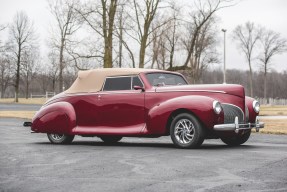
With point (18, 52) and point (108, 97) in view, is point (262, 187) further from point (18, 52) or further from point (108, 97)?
point (18, 52)

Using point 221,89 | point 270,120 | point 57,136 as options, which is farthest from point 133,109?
point 270,120

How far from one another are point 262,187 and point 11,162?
4442 millimetres

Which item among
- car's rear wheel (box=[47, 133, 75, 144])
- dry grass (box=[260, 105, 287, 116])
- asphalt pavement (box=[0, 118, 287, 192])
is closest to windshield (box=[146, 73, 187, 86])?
asphalt pavement (box=[0, 118, 287, 192])

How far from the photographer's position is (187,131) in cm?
1009

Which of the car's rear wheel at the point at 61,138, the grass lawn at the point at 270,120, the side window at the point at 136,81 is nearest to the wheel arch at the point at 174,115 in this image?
the side window at the point at 136,81

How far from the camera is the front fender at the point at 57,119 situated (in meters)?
11.8

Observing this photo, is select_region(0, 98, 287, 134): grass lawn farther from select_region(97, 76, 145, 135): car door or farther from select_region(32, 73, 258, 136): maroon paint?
select_region(97, 76, 145, 135): car door

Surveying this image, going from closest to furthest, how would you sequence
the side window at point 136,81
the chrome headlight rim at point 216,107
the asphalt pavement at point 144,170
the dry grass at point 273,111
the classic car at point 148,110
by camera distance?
the asphalt pavement at point 144,170 < the chrome headlight rim at point 216,107 < the classic car at point 148,110 < the side window at point 136,81 < the dry grass at point 273,111

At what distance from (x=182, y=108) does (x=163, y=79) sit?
148cm

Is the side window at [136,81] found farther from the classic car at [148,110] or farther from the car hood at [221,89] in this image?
the car hood at [221,89]

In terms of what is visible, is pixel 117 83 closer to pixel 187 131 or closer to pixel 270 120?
pixel 187 131

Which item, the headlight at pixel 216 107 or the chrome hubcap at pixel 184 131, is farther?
the chrome hubcap at pixel 184 131

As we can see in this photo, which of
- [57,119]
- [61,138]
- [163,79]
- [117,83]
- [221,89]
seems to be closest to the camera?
[221,89]

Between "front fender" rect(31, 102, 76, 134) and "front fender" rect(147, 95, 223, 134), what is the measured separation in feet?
6.99
